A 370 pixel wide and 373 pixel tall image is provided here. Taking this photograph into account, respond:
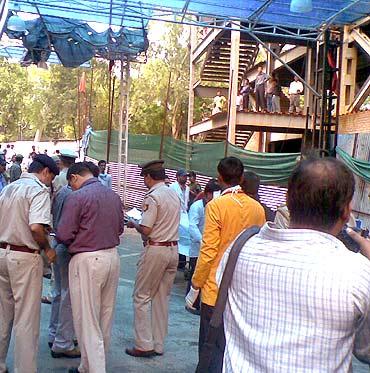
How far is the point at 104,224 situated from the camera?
482 cm

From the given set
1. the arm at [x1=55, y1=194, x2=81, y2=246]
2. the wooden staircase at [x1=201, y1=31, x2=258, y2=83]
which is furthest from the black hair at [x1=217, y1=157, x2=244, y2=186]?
the wooden staircase at [x1=201, y1=31, x2=258, y2=83]

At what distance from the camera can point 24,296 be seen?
15.6 feet

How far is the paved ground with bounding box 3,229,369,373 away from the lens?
212 inches

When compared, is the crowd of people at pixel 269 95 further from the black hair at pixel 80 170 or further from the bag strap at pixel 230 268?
the bag strap at pixel 230 268

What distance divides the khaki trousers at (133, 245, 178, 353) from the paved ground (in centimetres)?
20

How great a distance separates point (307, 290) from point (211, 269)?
2372mm

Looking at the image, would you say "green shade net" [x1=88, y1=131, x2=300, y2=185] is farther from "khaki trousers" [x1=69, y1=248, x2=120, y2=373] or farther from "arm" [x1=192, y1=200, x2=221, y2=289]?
"arm" [x1=192, y1=200, x2=221, y2=289]

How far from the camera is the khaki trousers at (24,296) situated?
4.71 metres

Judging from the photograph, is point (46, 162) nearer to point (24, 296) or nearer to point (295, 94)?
point (24, 296)

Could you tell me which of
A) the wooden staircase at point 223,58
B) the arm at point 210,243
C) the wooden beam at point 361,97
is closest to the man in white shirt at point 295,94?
the wooden staircase at point 223,58

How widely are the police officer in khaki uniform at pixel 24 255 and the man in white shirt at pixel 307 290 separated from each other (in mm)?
2981

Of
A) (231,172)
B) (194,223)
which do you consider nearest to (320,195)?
(231,172)

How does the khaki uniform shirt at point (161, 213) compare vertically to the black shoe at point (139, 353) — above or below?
above

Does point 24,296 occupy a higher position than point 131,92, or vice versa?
point 131,92
